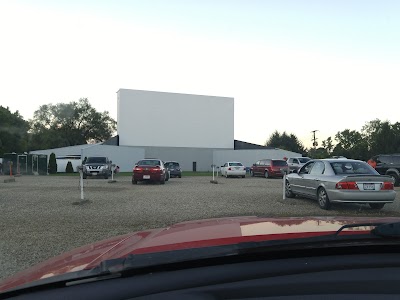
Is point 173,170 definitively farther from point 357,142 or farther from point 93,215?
point 357,142

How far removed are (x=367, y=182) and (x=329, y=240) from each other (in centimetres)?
919

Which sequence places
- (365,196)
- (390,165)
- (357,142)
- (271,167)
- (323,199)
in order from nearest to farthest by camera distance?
(365,196), (323,199), (390,165), (271,167), (357,142)

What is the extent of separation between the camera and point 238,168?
32094 mm

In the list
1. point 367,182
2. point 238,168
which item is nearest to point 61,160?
point 238,168

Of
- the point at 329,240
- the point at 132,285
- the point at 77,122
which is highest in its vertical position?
the point at 77,122

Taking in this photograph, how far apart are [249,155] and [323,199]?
1743 inches

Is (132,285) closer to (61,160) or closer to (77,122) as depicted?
(61,160)

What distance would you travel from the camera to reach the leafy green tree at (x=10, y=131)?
56156mm

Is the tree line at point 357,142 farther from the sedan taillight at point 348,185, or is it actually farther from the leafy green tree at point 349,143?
the sedan taillight at point 348,185

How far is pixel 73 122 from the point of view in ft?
260

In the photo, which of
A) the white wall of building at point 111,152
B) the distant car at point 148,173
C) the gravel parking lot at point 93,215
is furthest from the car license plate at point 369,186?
the white wall of building at point 111,152

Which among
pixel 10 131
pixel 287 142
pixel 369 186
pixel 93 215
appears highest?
pixel 287 142

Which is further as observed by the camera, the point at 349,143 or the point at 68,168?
the point at 349,143

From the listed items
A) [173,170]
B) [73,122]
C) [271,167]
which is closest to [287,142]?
[73,122]
